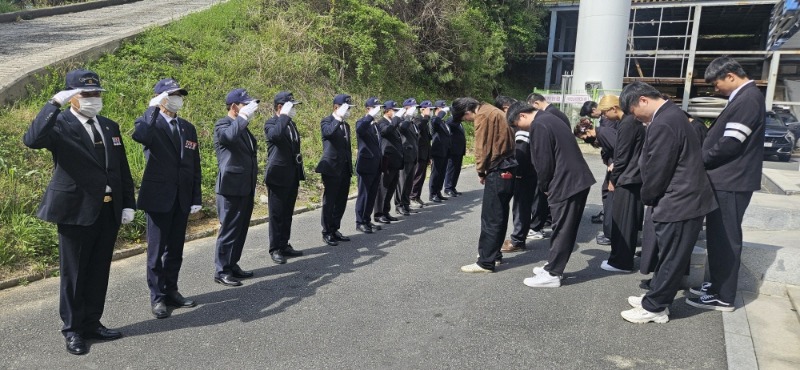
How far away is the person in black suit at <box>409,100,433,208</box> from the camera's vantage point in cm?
906

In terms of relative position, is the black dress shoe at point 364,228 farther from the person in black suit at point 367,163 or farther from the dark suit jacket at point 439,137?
the dark suit jacket at point 439,137

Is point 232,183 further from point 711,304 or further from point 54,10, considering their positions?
point 54,10

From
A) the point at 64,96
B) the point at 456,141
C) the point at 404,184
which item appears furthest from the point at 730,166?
the point at 456,141

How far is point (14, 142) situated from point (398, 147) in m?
5.19

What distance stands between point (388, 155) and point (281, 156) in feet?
7.35

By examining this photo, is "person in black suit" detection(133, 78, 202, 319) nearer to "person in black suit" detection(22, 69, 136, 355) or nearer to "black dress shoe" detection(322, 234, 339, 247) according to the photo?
"person in black suit" detection(22, 69, 136, 355)

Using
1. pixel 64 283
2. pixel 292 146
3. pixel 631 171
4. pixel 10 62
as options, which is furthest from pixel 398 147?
pixel 10 62

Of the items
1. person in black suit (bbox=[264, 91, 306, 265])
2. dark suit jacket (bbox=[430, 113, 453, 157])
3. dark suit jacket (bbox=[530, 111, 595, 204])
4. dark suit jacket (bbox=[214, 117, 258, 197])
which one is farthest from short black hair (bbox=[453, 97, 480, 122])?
dark suit jacket (bbox=[430, 113, 453, 157])

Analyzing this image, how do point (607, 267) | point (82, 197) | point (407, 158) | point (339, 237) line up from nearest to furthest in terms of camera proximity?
1. point (82, 197)
2. point (607, 267)
3. point (339, 237)
4. point (407, 158)

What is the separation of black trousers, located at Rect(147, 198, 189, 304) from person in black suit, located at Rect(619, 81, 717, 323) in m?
3.85

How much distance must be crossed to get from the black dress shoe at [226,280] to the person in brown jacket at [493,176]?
2301mm

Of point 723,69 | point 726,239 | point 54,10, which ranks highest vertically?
point 54,10

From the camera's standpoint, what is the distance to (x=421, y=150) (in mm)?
9078

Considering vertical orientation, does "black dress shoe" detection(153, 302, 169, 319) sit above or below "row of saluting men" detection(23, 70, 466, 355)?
below
